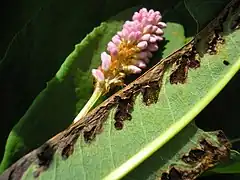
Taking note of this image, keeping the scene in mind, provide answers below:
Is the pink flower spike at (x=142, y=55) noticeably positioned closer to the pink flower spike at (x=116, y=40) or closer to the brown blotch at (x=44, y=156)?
the pink flower spike at (x=116, y=40)

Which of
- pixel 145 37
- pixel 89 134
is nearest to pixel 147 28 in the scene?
pixel 145 37

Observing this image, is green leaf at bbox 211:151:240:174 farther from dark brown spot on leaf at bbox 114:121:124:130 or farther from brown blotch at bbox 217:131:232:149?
dark brown spot on leaf at bbox 114:121:124:130

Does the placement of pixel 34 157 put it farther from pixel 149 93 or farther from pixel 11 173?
pixel 149 93

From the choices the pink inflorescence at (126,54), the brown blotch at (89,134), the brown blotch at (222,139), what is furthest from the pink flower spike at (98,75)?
the brown blotch at (222,139)

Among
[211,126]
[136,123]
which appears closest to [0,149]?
[136,123]

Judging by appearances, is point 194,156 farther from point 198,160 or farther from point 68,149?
point 68,149
